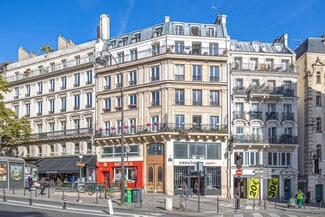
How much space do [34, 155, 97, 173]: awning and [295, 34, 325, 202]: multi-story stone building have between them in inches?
834

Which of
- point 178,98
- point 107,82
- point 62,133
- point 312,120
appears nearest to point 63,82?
point 62,133

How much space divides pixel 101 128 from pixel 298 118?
20671mm

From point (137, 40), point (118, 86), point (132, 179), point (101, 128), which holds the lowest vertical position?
point (132, 179)

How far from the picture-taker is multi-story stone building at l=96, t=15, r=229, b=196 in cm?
4234

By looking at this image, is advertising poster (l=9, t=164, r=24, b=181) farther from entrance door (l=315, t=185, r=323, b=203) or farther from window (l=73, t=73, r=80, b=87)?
entrance door (l=315, t=185, r=323, b=203)

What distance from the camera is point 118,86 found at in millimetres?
46812

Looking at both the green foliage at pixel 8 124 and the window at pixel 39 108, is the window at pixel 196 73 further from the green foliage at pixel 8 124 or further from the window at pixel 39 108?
the window at pixel 39 108

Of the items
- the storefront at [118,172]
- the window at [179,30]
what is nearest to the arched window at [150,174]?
the storefront at [118,172]

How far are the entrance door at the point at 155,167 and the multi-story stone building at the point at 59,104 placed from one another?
6.96m

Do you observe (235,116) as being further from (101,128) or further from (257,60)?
(101,128)

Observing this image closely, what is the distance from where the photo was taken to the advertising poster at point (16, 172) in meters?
37.0

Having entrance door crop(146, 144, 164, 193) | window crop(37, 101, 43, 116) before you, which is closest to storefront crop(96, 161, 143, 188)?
entrance door crop(146, 144, 164, 193)

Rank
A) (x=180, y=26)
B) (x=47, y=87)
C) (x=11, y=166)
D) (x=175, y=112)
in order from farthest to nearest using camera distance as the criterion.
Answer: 1. (x=47, y=87)
2. (x=180, y=26)
3. (x=175, y=112)
4. (x=11, y=166)

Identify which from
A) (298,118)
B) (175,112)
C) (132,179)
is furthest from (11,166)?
(298,118)
